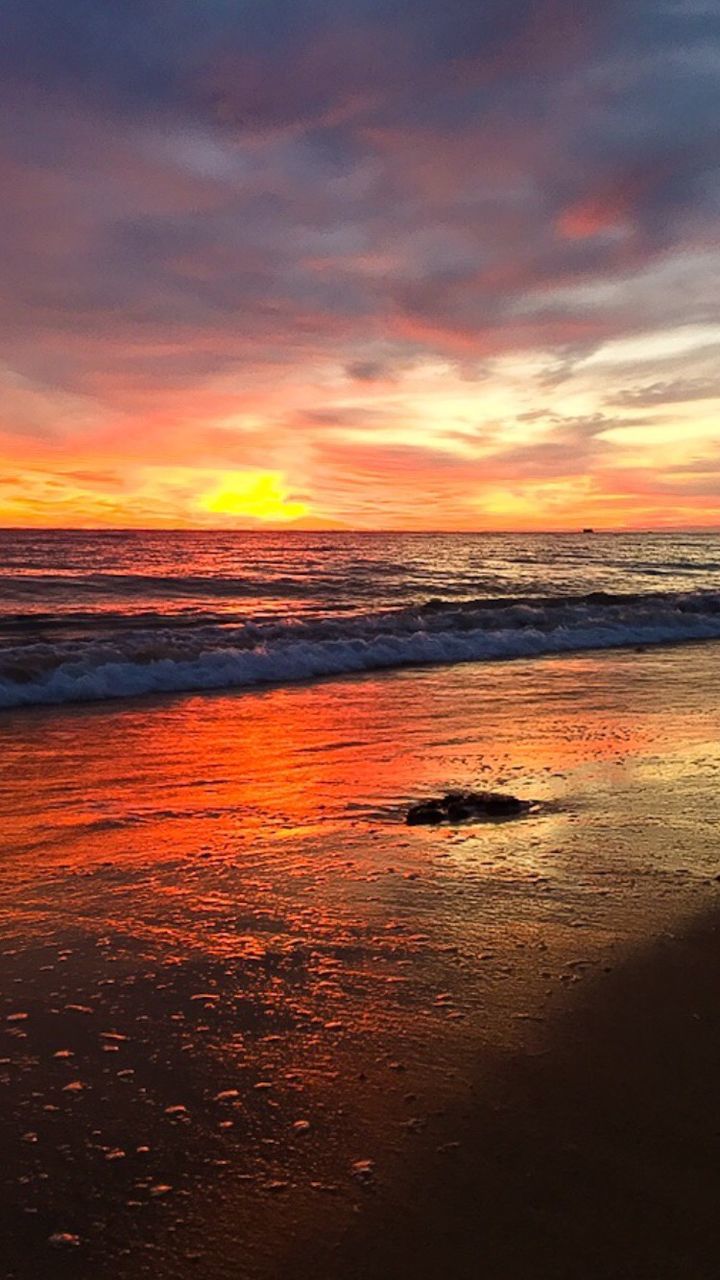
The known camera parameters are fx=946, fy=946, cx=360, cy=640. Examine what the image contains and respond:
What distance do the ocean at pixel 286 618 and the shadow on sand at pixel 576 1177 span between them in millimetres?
9696

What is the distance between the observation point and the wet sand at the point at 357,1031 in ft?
7.36

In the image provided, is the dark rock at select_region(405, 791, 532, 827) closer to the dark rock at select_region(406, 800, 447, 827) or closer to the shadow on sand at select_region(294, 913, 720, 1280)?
the dark rock at select_region(406, 800, 447, 827)

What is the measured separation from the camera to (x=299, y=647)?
15047 millimetres

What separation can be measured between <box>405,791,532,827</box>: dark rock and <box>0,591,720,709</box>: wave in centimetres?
702

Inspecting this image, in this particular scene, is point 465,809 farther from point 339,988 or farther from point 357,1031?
point 357,1031

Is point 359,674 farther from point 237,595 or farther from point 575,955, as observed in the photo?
point 237,595

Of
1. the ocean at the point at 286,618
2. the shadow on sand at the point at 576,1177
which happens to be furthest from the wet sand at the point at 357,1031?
the ocean at the point at 286,618

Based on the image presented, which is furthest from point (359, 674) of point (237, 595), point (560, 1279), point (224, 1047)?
point (237, 595)

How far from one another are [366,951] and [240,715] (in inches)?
271

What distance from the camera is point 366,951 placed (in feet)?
12.6

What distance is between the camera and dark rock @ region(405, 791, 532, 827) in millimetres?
5770

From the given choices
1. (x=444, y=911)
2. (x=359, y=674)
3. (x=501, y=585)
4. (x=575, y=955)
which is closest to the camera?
(x=575, y=955)

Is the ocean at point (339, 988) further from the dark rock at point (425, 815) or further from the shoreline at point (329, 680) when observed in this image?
the shoreline at point (329, 680)

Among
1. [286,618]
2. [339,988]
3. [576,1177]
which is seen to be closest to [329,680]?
[286,618]
